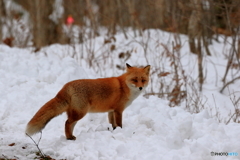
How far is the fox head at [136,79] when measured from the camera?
5215 mm

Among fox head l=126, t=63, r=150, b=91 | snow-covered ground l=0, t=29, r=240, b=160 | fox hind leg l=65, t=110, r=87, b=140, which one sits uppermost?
fox head l=126, t=63, r=150, b=91

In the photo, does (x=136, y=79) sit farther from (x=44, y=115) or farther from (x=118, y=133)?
(x=44, y=115)

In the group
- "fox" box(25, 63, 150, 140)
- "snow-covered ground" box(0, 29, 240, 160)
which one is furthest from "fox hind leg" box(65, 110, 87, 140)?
"snow-covered ground" box(0, 29, 240, 160)

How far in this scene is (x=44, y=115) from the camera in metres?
4.46

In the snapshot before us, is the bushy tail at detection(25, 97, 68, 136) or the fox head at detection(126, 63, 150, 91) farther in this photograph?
the fox head at detection(126, 63, 150, 91)

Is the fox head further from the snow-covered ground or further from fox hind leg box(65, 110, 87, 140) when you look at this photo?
fox hind leg box(65, 110, 87, 140)

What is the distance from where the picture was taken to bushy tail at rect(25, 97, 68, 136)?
436cm

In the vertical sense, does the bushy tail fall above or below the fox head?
below

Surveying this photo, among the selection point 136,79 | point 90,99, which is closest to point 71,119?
point 90,99

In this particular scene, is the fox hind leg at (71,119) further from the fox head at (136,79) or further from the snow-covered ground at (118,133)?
the fox head at (136,79)

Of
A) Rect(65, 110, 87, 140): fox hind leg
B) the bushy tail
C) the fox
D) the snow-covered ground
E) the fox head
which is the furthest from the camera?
the fox head

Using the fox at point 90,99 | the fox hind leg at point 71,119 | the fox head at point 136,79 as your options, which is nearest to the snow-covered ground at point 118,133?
the fox hind leg at point 71,119

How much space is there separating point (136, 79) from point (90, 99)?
0.96m

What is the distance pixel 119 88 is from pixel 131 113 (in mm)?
1004
